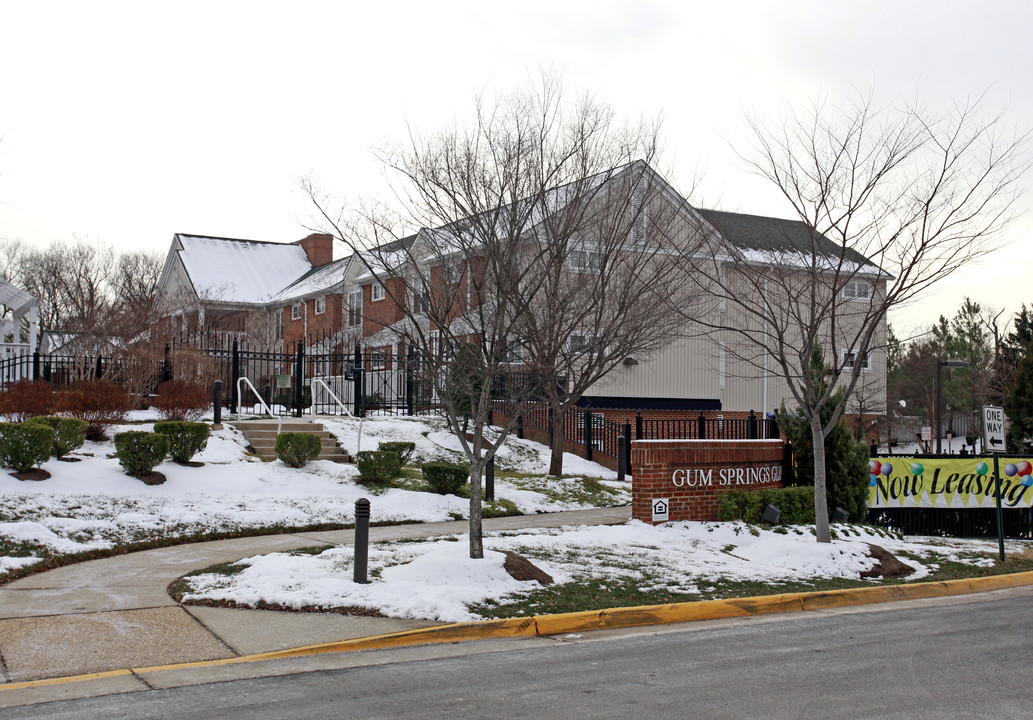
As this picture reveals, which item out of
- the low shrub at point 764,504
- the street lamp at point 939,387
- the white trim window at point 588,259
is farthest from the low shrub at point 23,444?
the street lamp at point 939,387

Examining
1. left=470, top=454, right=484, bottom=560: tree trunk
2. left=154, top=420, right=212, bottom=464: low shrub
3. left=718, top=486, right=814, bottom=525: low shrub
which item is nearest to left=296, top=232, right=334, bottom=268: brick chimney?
left=154, top=420, right=212, bottom=464: low shrub

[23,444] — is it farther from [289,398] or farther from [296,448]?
[289,398]

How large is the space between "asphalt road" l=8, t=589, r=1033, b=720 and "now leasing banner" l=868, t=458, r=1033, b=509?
27.8ft

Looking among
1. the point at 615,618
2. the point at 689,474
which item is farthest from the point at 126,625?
the point at 689,474

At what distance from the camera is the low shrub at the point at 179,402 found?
1991cm

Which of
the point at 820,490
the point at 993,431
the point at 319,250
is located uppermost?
the point at 319,250

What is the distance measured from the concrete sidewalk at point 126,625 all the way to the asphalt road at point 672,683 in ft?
2.91

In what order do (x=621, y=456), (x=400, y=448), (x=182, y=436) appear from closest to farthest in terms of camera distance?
(x=182, y=436) → (x=400, y=448) → (x=621, y=456)

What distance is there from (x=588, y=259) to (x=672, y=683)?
38.0 ft

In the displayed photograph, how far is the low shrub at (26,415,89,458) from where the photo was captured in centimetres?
1512

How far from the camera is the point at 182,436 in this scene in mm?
16469

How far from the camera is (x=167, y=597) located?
30.9 feet

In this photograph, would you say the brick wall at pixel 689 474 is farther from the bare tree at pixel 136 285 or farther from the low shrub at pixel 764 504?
the bare tree at pixel 136 285

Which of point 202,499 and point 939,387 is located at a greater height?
point 939,387
